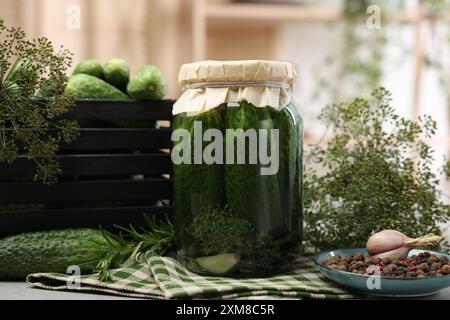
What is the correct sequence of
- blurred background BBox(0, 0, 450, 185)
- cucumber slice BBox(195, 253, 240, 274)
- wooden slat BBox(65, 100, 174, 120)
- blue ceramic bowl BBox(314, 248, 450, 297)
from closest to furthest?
blue ceramic bowl BBox(314, 248, 450, 297) → cucumber slice BBox(195, 253, 240, 274) → wooden slat BBox(65, 100, 174, 120) → blurred background BBox(0, 0, 450, 185)

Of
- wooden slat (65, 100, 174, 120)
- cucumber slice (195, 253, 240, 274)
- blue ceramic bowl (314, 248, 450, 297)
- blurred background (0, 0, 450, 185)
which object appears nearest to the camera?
blue ceramic bowl (314, 248, 450, 297)

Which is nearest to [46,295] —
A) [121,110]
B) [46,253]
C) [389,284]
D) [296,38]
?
[46,253]

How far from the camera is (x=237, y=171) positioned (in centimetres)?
80

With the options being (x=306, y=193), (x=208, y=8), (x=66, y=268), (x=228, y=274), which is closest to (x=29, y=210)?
(x=66, y=268)

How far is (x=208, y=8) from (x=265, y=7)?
203 mm

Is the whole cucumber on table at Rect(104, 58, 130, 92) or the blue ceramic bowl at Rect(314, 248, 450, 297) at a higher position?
the whole cucumber on table at Rect(104, 58, 130, 92)

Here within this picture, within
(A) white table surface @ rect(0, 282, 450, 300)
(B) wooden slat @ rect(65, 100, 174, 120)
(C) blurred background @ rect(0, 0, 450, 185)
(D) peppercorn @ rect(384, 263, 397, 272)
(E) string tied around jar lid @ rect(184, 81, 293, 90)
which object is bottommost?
(A) white table surface @ rect(0, 282, 450, 300)

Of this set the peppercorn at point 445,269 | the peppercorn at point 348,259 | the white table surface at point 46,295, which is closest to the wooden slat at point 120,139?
the white table surface at point 46,295

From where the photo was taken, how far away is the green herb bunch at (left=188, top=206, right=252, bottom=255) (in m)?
0.80

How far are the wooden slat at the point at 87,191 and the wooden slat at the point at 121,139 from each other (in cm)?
5

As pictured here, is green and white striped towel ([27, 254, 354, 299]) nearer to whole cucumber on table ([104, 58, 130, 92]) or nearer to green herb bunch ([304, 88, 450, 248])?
green herb bunch ([304, 88, 450, 248])

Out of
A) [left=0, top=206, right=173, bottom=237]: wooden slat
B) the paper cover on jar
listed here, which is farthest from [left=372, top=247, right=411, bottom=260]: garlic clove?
[left=0, top=206, right=173, bottom=237]: wooden slat

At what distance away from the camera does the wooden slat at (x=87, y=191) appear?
90 centimetres

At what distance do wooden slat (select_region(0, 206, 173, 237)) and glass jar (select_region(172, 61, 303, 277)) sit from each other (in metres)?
0.15
